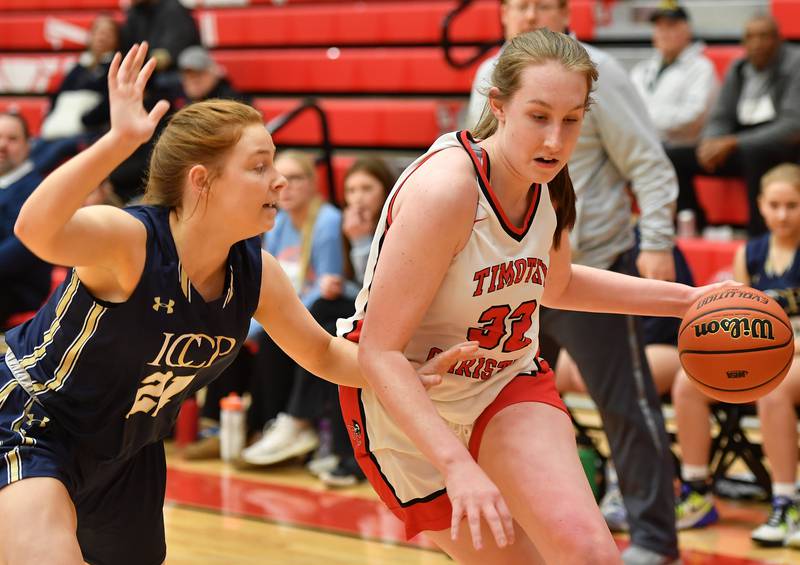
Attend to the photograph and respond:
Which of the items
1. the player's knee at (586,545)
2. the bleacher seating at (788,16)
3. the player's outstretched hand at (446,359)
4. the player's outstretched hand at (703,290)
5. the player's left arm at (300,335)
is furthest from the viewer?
the bleacher seating at (788,16)

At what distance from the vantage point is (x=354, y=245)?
5957 millimetres

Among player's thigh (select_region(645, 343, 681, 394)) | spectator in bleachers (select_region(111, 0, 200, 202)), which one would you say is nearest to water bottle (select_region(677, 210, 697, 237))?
player's thigh (select_region(645, 343, 681, 394))

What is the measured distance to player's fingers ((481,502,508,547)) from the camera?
7.50 feet

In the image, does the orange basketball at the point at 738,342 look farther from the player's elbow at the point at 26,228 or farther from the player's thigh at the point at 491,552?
the player's elbow at the point at 26,228

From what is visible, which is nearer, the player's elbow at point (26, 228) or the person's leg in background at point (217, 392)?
the player's elbow at point (26, 228)

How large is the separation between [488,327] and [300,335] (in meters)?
0.50

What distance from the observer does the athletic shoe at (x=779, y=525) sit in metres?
4.65

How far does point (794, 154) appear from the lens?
640cm

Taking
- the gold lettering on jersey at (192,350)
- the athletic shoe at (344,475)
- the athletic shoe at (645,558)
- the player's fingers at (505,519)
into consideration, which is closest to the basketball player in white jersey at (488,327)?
the player's fingers at (505,519)

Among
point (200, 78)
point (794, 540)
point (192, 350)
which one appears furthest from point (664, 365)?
point (200, 78)

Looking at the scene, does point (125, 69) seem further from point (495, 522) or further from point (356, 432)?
point (495, 522)

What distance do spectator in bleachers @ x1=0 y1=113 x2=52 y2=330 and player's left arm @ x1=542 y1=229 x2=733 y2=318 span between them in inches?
136

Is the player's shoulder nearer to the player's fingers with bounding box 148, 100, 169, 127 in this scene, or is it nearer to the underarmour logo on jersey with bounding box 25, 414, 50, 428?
the player's fingers with bounding box 148, 100, 169, 127

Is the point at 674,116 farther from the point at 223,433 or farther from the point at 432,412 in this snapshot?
the point at 432,412
